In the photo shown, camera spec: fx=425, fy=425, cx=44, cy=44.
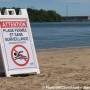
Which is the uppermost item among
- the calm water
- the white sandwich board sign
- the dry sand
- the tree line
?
the white sandwich board sign

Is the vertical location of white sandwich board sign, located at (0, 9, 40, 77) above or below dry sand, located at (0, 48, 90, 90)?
above

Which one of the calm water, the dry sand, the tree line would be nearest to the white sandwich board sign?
the dry sand

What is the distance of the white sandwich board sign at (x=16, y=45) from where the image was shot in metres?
9.87

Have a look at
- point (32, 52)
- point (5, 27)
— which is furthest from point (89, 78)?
point (5, 27)

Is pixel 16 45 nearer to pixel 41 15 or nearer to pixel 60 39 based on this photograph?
pixel 60 39

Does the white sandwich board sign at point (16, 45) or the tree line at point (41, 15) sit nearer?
the white sandwich board sign at point (16, 45)

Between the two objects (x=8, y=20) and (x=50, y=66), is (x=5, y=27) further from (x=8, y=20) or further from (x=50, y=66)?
(x=50, y=66)

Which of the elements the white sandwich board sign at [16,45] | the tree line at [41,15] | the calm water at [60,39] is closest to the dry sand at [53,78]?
the white sandwich board sign at [16,45]

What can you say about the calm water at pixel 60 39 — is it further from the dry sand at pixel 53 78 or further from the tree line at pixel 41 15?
the tree line at pixel 41 15

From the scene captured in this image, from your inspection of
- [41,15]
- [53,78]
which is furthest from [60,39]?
[41,15]

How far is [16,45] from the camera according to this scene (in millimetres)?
10047

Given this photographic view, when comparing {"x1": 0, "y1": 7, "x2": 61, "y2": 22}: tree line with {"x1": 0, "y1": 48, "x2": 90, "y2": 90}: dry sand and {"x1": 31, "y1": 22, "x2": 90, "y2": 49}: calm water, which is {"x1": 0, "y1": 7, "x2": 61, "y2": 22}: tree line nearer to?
{"x1": 31, "y1": 22, "x2": 90, "y2": 49}: calm water

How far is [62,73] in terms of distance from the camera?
10.4m

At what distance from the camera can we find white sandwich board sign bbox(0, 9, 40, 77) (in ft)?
32.4
